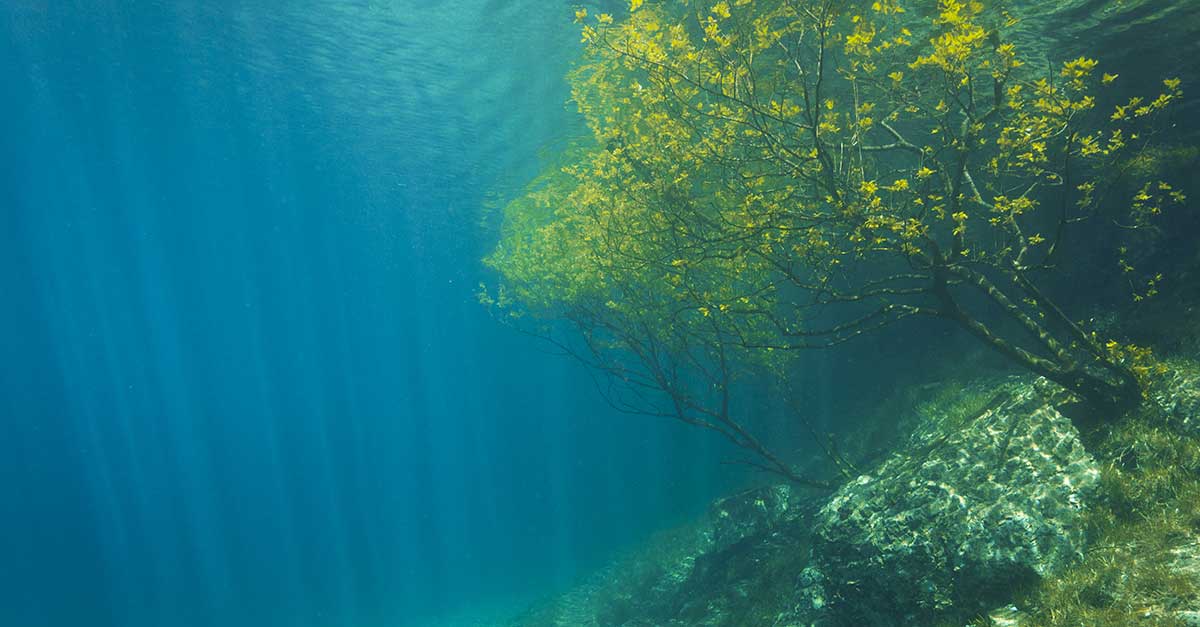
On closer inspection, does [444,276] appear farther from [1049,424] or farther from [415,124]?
[1049,424]

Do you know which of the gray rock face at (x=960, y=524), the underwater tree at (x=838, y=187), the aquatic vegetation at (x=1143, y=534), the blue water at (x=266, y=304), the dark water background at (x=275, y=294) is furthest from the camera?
the blue water at (x=266, y=304)

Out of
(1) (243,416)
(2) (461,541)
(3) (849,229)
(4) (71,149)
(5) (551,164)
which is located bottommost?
(2) (461,541)

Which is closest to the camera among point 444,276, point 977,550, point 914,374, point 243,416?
point 977,550

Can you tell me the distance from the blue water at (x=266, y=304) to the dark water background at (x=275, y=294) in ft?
0.73

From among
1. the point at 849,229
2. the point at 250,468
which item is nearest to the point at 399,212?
the point at 849,229

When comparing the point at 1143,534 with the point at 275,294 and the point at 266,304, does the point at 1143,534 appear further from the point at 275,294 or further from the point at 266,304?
the point at 266,304

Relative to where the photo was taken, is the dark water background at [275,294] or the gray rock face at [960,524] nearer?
the gray rock face at [960,524]

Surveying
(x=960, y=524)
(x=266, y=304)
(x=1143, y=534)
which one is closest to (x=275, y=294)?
(x=266, y=304)

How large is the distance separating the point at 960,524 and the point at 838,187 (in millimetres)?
3986

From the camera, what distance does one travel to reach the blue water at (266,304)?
22891mm

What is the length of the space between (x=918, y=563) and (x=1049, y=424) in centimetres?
255

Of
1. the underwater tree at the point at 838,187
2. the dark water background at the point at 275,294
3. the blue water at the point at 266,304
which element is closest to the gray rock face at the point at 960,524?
the underwater tree at the point at 838,187

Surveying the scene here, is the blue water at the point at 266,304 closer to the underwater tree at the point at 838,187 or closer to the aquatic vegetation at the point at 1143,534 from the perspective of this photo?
the underwater tree at the point at 838,187

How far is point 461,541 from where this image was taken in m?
64.3
